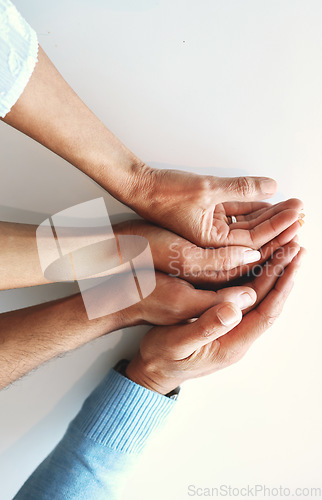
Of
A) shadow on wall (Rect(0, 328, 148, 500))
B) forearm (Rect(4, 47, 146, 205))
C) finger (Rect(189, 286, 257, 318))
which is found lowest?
shadow on wall (Rect(0, 328, 148, 500))

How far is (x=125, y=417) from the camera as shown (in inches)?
28.8

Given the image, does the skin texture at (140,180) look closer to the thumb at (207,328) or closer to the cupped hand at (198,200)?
the cupped hand at (198,200)

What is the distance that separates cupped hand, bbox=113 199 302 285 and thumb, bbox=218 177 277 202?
0.05 metres

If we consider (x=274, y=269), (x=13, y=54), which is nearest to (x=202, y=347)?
(x=274, y=269)

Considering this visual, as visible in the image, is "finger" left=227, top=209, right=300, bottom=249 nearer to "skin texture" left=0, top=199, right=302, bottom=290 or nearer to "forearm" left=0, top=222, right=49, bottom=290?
"skin texture" left=0, top=199, right=302, bottom=290

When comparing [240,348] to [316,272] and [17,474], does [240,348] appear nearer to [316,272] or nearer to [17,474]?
[316,272]

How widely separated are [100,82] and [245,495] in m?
0.89

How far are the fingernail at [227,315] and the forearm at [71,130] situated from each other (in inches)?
10.0

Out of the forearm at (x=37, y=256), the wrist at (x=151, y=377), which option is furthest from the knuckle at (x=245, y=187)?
the wrist at (x=151, y=377)

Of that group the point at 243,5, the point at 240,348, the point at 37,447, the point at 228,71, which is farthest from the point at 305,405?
the point at 243,5

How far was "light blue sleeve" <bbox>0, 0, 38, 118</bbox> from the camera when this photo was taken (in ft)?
1.58

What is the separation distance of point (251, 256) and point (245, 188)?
0.12 meters


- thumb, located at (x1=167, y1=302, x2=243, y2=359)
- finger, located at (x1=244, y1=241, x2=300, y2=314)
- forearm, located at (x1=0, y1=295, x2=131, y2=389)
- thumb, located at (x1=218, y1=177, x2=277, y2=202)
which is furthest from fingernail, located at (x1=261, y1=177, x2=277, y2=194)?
forearm, located at (x1=0, y1=295, x2=131, y2=389)

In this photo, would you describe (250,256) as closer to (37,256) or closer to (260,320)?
(260,320)
